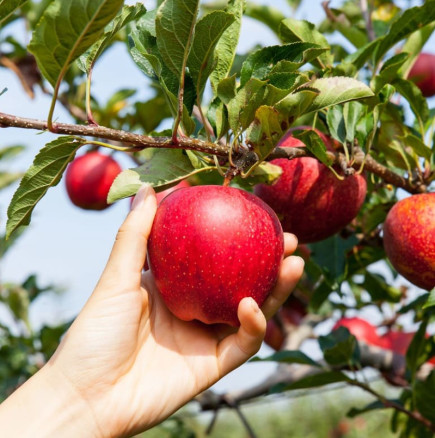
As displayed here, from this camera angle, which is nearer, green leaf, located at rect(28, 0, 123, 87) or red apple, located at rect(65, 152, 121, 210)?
green leaf, located at rect(28, 0, 123, 87)

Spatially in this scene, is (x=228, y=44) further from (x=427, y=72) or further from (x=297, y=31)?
(x=427, y=72)

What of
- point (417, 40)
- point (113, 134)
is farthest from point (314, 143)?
point (417, 40)

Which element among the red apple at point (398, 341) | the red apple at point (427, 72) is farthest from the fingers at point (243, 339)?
the red apple at point (427, 72)

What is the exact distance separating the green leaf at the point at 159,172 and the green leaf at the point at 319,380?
0.88 metres

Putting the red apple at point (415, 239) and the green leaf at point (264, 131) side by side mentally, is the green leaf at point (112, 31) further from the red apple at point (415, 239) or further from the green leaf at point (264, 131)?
the red apple at point (415, 239)

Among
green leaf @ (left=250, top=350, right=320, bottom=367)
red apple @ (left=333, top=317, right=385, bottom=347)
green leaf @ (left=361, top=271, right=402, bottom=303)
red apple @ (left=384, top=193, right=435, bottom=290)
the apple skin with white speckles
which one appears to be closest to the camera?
the apple skin with white speckles

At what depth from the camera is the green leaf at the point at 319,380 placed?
1837 mm

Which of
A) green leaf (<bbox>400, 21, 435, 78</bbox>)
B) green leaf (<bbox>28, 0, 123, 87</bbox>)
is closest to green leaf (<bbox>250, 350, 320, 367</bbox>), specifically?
green leaf (<bbox>400, 21, 435, 78</bbox>)

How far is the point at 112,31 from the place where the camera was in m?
1.16

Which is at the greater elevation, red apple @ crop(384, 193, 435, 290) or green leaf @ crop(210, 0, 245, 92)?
green leaf @ crop(210, 0, 245, 92)

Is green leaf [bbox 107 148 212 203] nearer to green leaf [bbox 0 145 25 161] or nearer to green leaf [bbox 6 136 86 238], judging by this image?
green leaf [bbox 6 136 86 238]

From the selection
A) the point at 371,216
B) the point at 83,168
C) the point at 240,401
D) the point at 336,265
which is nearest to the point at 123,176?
the point at 336,265

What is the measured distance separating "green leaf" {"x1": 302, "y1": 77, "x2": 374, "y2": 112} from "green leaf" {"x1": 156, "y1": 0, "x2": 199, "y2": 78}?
0.80 feet

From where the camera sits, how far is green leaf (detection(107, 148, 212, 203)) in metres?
1.21
